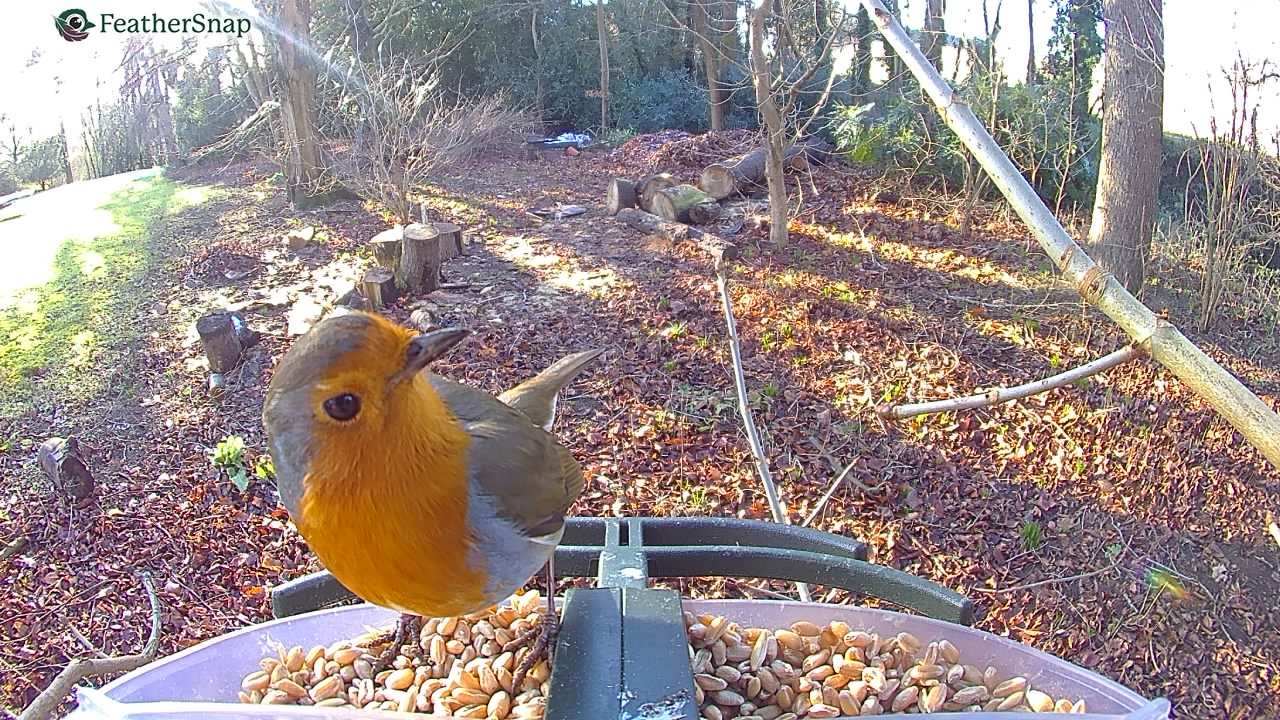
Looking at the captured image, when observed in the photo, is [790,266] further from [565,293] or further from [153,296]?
[153,296]

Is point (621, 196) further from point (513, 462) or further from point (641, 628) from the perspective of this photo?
point (641, 628)

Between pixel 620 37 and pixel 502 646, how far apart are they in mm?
17230

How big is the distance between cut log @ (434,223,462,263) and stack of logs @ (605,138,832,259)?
2.09 meters

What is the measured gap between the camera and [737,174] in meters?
10.5

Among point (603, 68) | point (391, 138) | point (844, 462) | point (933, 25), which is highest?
point (603, 68)

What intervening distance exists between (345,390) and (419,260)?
6.60 meters

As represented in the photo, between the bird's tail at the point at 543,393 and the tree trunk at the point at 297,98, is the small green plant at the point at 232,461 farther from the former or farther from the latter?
the tree trunk at the point at 297,98

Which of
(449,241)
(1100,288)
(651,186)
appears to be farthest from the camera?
(651,186)

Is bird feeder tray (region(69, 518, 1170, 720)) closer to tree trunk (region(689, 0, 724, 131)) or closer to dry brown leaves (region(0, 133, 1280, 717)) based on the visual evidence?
dry brown leaves (region(0, 133, 1280, 717))

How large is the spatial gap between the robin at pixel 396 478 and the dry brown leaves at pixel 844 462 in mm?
2625

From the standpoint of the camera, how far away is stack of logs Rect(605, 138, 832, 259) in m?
9.58

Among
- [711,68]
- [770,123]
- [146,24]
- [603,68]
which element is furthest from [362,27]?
[770,123]

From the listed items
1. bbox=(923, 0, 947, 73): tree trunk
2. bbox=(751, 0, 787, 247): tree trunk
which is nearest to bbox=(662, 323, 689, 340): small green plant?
bbox=(751, 0, 787, 247): tree trunk

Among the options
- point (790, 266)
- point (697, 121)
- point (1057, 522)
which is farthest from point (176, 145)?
point (1057, 522)
